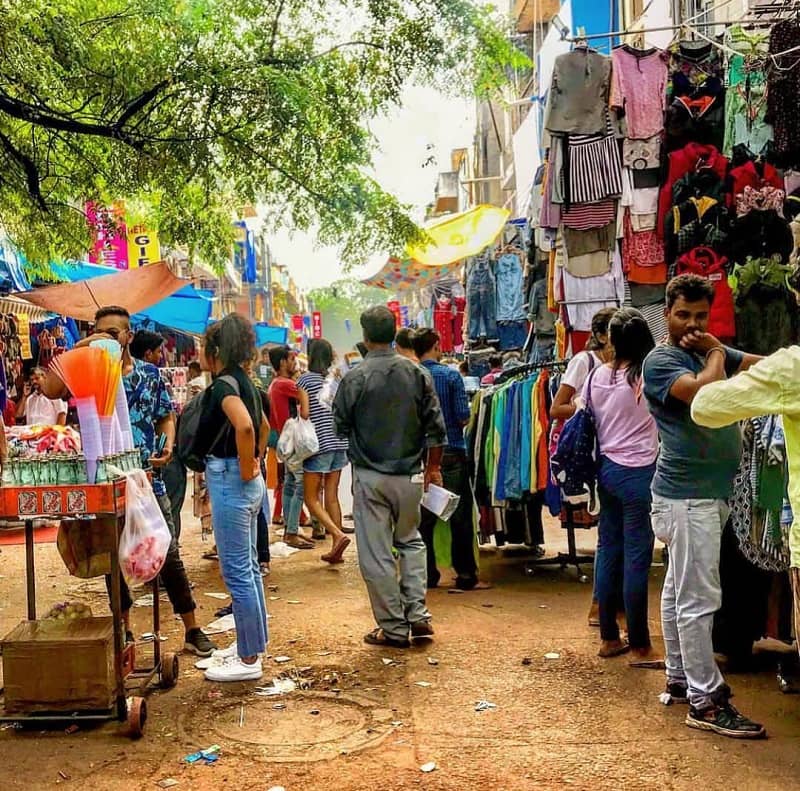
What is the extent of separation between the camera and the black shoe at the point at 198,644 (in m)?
5.93

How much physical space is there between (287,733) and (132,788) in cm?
85

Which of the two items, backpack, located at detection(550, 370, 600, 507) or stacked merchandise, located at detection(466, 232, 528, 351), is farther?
stacked merchandise, located at detection(466, 232, 528, 351)

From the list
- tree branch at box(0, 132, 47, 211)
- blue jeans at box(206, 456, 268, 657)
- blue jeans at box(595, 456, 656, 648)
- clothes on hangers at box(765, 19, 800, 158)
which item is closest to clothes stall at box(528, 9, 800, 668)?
clothes on hangers at box(765, 19, 800, 158)

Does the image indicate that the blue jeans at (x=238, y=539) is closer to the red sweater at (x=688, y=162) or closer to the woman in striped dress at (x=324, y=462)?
the red sweater at (x=688, y=162)

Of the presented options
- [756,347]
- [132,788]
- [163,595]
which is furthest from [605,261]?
[132,788]

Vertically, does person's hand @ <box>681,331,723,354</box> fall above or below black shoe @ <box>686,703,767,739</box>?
above

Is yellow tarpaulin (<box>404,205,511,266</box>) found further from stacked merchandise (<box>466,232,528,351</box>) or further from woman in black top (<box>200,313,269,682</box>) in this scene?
woman in black top (<box>200,313,269,682</box>)

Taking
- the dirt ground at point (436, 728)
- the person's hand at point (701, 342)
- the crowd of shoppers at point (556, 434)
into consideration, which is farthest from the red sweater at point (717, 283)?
the person's hand at point (701, 342)

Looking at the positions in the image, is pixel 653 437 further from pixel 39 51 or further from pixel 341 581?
pixel 39 51

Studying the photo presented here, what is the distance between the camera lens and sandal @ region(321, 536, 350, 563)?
350 inches

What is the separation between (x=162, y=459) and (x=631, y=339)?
9.64 ft

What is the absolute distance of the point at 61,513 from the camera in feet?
14.6

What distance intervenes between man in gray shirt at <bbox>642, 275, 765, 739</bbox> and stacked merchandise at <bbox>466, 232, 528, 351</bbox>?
330 inches

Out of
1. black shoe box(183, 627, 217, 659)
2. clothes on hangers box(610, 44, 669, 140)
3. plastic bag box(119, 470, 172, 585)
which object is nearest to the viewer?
plastic bag box(119, 470, 172, 585)
